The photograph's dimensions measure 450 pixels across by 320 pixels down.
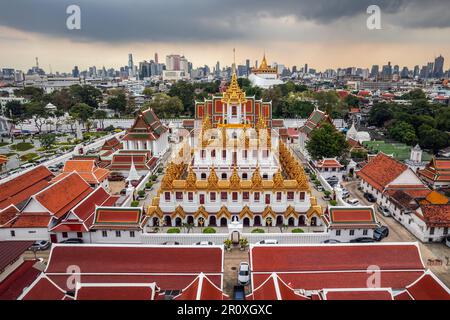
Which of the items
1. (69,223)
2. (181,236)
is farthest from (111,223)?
(181,236)

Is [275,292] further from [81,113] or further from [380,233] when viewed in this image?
[81,113]

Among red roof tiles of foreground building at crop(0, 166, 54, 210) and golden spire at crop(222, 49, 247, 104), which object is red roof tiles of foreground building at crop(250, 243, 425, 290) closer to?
golden spire at crop(222, 49, 247, 104)

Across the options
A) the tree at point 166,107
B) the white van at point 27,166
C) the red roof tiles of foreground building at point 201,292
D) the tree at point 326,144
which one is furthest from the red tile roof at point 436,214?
the tree at point 166,107

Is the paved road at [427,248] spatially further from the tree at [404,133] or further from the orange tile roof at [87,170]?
the tree at [404,133]

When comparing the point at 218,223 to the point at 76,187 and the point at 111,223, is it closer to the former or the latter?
the point at 111,223

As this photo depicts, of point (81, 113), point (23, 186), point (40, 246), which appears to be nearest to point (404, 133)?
point (40, 246)

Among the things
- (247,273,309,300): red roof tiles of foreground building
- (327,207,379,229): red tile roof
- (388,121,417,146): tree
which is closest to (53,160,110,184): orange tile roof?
(327,207,379,229): red tile roof
